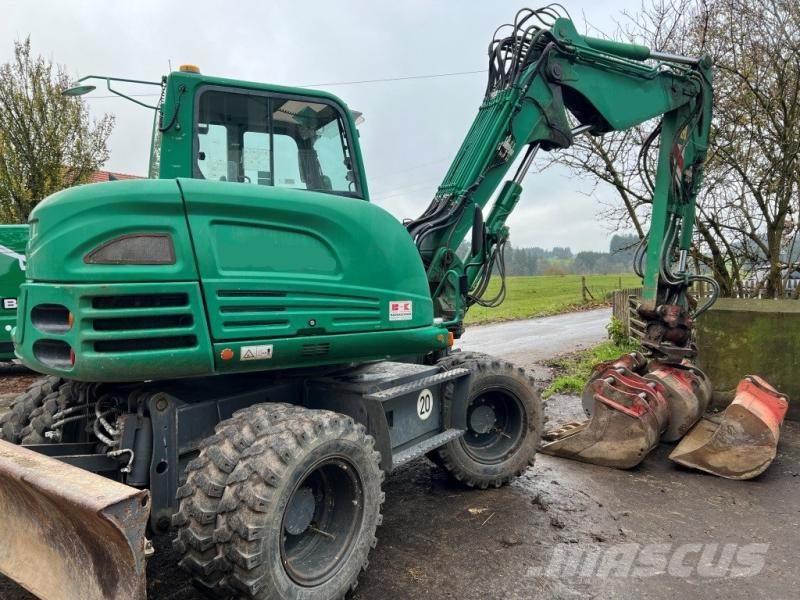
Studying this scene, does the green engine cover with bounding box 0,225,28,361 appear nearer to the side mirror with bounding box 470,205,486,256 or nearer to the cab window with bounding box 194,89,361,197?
the cab window with bounding box 194,89,361,197

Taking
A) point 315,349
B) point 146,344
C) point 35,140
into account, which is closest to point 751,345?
point 315,349

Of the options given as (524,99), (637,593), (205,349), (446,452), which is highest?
(524,99)

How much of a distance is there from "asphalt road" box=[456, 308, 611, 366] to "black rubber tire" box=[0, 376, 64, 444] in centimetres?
809

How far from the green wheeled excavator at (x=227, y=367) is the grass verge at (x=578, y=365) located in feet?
12.5

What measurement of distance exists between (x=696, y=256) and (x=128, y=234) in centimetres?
939

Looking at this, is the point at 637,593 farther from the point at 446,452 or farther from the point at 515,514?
the point at 446,452

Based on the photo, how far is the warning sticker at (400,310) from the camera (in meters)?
3.77

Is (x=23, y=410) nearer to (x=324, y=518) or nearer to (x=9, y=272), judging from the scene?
(x=324, y=518)

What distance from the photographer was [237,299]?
3.10 meters

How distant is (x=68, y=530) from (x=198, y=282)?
4.02 feet

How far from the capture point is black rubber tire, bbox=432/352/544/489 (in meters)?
4.67

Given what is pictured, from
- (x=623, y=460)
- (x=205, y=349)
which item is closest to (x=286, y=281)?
(x=205, y=349)

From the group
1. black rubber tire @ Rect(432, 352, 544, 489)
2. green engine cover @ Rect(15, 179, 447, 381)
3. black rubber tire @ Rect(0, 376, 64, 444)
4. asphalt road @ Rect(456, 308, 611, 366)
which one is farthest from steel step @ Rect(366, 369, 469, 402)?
asphalt road @ Rect(456, 308, 611, 366)

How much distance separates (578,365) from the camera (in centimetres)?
1027
